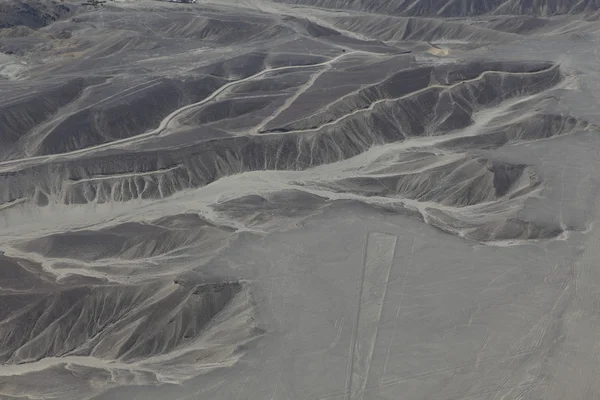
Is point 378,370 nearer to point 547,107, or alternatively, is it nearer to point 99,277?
point 99,277

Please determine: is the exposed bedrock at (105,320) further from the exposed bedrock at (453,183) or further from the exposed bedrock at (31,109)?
the exposed bedrock at (31,109)

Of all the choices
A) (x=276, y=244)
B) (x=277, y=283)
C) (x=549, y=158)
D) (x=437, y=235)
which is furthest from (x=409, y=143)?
(x=277, y=283)

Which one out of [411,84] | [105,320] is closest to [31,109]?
[105,320]

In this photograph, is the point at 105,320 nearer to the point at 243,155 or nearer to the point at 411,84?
the point at 243,155

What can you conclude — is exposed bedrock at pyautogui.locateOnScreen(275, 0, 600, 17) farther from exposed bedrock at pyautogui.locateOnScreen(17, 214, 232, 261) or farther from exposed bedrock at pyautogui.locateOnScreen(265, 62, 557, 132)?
exposed bedrock at pyautogui.locateOnScreen(17, 214, 232, 261)

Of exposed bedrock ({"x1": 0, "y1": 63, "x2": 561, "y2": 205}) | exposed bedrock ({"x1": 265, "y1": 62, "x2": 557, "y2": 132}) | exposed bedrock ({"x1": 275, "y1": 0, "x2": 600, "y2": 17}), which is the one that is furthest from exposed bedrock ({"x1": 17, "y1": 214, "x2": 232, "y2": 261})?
exposed bedrock ({"x1": 275, "y1": 0, "x2": 600, "y2": 17})

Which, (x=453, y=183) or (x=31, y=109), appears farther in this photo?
(x=31, y=109)

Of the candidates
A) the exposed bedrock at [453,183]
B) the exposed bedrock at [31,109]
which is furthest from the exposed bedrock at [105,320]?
the exposed bedrock at [31,109]
